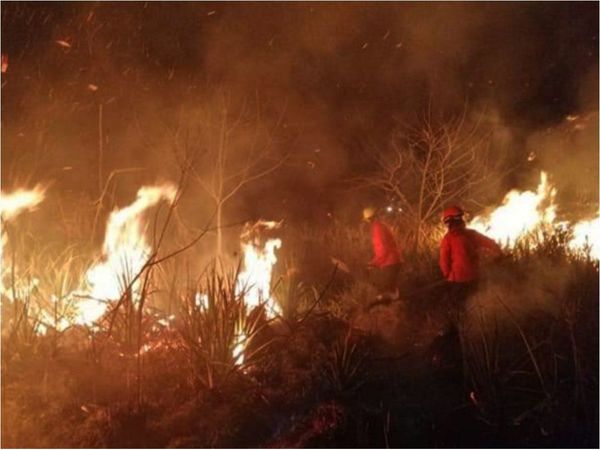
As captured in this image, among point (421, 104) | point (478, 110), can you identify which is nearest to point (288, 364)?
point (421, 104)

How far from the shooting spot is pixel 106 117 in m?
11.4

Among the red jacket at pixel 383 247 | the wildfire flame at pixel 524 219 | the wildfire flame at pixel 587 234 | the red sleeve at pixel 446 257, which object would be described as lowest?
the red sleeve at pixel 446 257

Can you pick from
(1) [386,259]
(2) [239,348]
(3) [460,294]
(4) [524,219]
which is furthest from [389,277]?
(4) [524,219]

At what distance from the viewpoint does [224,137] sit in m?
10.6

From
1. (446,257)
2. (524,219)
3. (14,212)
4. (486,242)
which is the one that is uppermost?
(524,219)

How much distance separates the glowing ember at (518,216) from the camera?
37.1 feet

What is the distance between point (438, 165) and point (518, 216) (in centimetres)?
201

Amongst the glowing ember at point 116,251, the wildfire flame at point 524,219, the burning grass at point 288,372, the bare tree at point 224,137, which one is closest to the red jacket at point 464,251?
the burning grass at point 288,372

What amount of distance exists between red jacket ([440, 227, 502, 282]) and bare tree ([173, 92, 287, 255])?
4256 millimetres

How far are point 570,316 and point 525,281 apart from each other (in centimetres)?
273

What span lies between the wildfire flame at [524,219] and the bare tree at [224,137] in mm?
4475

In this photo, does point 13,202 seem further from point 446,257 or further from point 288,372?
point 446,257

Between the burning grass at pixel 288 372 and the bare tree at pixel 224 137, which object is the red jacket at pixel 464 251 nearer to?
the burning grass at pixel 288 372

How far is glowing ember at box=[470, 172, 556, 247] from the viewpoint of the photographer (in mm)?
11297
